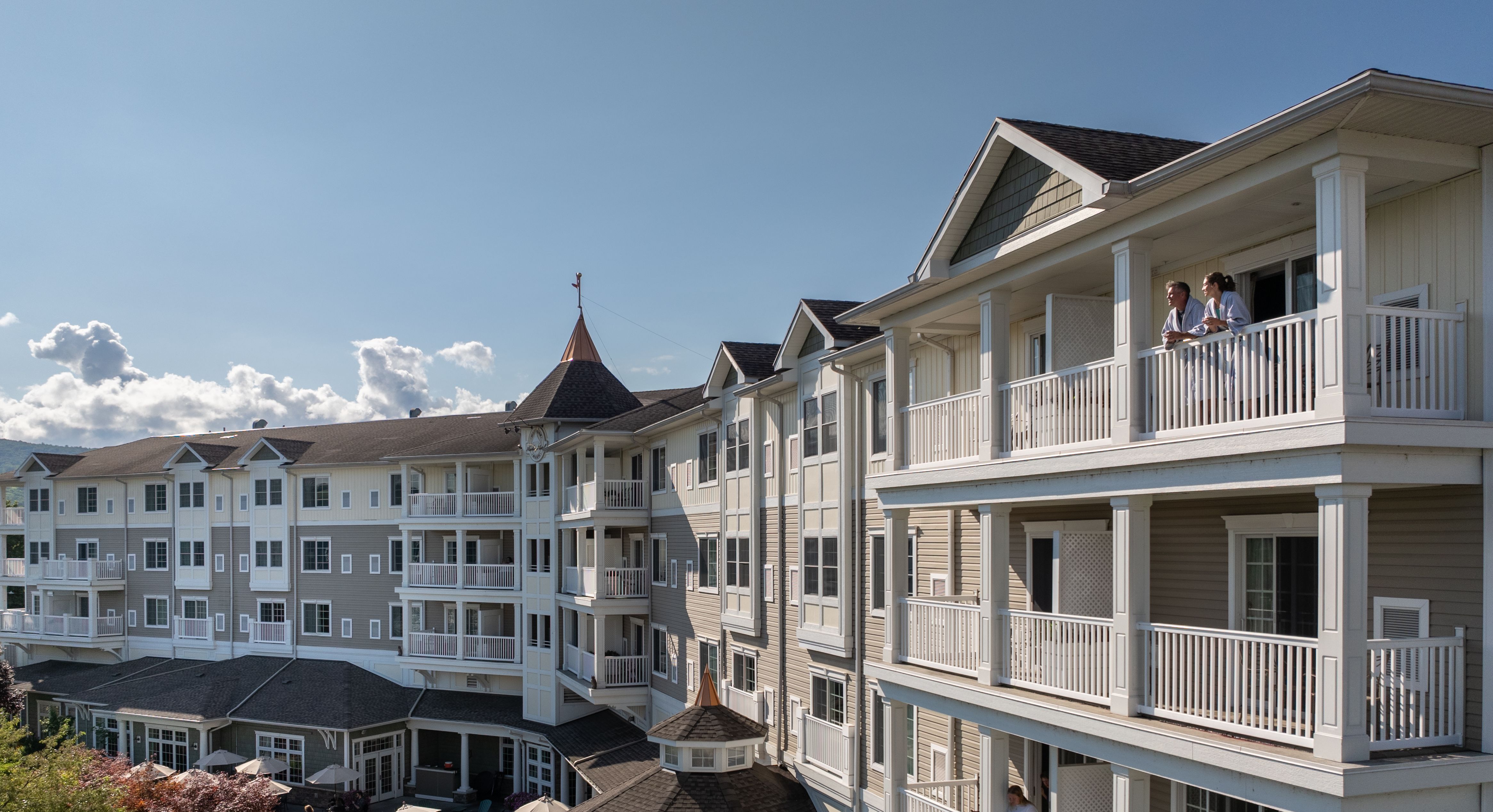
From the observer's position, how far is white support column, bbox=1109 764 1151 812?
10.7 metres

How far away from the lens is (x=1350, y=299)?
8.39 meters

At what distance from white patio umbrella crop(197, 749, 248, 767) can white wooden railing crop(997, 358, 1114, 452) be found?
3317 cm

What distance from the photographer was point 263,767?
3394 cm

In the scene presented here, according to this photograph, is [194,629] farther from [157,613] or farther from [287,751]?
[287,751]

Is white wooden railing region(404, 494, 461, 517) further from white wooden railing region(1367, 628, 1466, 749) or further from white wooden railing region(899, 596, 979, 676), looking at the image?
white wooden railing region(1367, 628, 1466, 749)

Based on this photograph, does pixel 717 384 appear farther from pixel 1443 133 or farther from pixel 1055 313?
pixel 1443 133

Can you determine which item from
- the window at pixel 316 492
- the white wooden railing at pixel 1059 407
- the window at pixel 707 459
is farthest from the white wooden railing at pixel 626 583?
the white wooden railing at pixel 1059 407

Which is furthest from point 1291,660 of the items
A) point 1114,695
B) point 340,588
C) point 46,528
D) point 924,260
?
point 46,528

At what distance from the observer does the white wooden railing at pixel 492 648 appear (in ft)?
123

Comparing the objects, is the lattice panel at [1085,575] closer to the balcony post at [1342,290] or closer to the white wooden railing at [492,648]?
the balcony post at [1342,290]

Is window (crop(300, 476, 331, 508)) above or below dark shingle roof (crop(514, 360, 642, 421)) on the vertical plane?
below

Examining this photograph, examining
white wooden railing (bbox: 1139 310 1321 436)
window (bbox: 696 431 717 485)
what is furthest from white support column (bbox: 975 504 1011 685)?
window (bbox: 696 431 717 485)

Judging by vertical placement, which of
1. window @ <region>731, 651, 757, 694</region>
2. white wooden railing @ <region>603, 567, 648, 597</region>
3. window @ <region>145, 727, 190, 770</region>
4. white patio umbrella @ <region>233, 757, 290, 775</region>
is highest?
white wooden railing @ <region>603, 567, 648, 597</region>

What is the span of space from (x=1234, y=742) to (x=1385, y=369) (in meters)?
3.49
